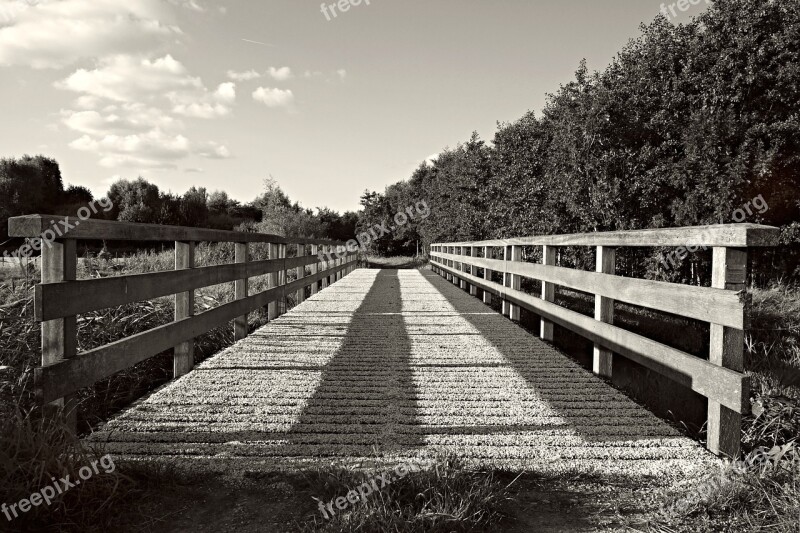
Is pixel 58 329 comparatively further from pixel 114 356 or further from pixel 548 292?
pixel 548 292

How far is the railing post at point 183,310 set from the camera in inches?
153

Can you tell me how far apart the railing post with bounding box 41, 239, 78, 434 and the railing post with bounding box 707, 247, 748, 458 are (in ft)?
9.45

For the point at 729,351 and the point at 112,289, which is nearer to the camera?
the point at 729,351

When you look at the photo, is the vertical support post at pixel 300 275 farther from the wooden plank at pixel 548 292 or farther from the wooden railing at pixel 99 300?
the wooden plank at pixel 548 292

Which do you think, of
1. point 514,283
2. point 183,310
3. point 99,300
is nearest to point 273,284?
point 183,310

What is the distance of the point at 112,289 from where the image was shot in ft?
9.56

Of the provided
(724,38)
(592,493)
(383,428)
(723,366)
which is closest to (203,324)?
(383,428)

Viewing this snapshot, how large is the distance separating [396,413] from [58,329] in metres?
1.66

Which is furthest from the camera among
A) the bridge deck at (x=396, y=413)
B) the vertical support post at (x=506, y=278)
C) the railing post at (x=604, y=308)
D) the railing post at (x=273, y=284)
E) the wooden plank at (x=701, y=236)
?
the vertical support post at (x=506, y=278)

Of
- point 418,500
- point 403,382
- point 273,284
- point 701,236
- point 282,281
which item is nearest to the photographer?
point 418,500

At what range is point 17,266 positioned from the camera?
642 centimetres

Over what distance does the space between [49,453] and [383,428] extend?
55.2 inches

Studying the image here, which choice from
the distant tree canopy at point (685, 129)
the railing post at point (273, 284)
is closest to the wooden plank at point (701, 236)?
the railing post at point (273, 284)

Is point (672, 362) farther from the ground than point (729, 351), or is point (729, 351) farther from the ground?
point (729, 351)
